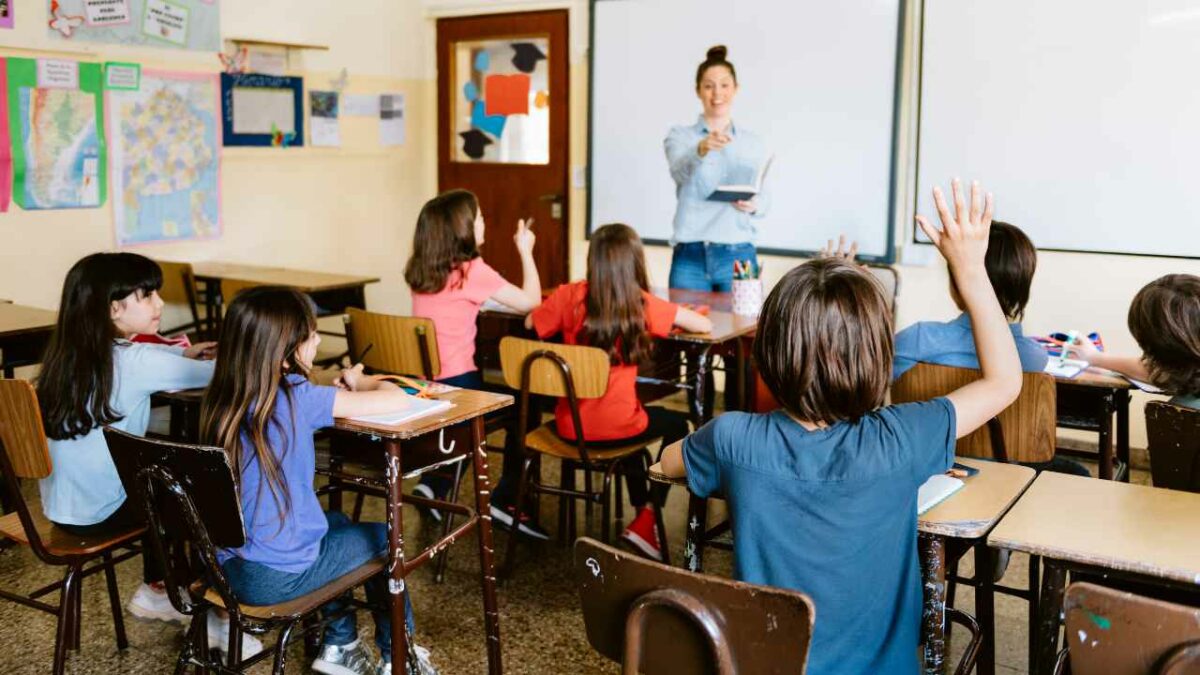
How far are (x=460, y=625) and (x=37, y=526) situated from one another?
108 cm

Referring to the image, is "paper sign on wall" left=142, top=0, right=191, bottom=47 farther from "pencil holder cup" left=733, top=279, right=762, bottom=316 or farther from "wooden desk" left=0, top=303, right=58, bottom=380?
"pencil holder cup" left=733, top=279, right=762, bottom=316

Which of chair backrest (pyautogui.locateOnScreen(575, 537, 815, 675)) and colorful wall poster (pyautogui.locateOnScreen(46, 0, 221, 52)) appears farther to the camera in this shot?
colorful wall poster (pyautogui.locateOnScreen(46, 0, 221, 52))

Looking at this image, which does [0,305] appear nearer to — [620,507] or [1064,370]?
[620,507]

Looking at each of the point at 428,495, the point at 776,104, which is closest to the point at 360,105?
the point at 776,104

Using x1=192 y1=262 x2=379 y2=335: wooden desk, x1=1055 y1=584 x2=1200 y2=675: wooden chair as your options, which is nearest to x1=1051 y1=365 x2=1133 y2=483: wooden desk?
x1=1055 y1=584 x2=1200 y2=675: wooden chair

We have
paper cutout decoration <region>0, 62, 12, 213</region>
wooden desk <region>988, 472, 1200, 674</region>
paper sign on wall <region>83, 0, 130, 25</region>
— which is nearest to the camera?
wooden desk <region>988, 472, 1200, 674</region>

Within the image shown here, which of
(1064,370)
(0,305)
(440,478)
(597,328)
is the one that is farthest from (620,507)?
(0,305)

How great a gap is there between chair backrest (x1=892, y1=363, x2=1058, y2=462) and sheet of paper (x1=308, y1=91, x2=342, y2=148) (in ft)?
13.2

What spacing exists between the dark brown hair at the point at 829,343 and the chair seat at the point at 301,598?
1.09m

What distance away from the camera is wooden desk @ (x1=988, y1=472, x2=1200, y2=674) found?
5.15 feet

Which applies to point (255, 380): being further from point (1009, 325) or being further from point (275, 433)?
point (1009, 325)

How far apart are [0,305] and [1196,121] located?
4457 millimetres

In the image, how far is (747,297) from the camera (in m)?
3.72

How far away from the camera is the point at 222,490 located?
6.54 feet
